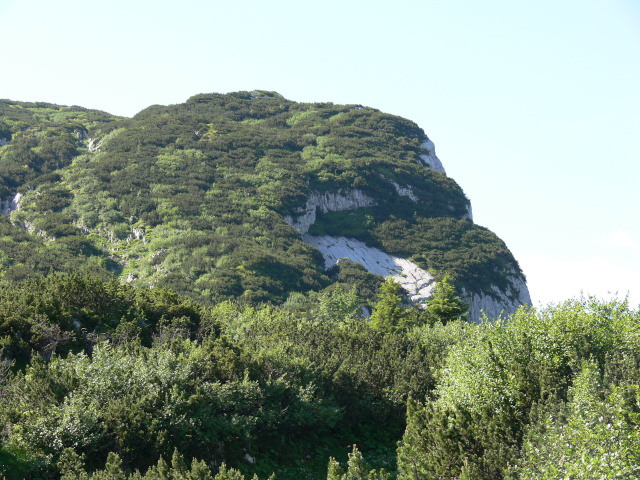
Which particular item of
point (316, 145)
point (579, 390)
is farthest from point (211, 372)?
point (316, 145)

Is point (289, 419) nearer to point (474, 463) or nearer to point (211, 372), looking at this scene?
point (211, 372)

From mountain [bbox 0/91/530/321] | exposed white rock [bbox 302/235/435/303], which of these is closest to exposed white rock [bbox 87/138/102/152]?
mountain [bbox 0/91/530/321]

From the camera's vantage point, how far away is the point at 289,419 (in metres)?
26.6

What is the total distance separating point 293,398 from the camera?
1073 inches

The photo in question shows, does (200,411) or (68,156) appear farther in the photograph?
(68,156)

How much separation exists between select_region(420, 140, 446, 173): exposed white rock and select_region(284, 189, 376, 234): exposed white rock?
37474 millimetres

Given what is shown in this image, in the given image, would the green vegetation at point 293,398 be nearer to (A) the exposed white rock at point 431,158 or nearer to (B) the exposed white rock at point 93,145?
(B) the exposed white rock at point 93,145

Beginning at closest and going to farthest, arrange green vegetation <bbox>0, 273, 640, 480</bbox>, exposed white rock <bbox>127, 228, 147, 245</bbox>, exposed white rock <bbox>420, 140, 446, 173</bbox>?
green vegetation <bbox>0, 273, 640, 480</bbox> → exposed white rock <bbox>127, 228, 147, 245</bbox> → exposed white rock <bbox>420, 140, 446, 173</bbox>

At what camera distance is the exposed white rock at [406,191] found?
470ft

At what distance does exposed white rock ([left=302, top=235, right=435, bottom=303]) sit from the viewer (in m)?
109

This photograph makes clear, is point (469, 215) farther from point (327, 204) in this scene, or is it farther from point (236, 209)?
point (236, 209)

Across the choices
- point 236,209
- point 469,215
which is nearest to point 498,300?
point 469,215

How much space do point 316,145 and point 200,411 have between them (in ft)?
452

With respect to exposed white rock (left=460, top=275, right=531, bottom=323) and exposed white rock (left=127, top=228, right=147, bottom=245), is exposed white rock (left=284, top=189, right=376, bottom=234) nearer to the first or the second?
exposed white rock (left=127, top=228, right=147, bottom=245)
